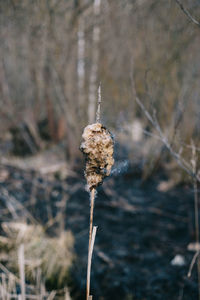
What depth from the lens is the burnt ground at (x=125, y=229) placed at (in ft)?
7.27

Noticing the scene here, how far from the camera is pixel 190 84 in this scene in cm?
421

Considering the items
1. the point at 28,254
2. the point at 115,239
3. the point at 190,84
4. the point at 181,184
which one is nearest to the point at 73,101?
the point at 190,84

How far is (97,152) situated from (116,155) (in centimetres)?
14

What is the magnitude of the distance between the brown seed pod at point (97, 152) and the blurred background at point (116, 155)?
78 mm

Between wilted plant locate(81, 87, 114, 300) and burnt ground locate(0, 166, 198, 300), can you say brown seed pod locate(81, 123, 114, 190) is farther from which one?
burnt ground locate(0, 166, 198, 300)

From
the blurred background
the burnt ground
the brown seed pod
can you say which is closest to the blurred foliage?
the blurred background

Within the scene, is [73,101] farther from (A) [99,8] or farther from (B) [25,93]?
(B) [25,93]

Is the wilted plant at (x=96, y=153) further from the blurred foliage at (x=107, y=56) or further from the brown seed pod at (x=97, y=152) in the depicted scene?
the blurred foliage at (x=107, y=56)

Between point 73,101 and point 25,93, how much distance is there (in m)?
3.80

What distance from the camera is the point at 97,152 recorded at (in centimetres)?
80

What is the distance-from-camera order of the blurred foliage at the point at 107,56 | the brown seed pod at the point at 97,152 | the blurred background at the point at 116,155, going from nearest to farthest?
the brown seed pod at the point at 97,152
the blurred background at the point at 116,155
the blurred foliage at the point at 107,56

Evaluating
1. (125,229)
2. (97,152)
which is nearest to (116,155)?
(97,152)

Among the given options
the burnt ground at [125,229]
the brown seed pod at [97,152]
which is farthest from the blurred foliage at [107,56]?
the brown seed pod at [97,152]

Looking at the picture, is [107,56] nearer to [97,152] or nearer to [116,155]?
[116,155]
